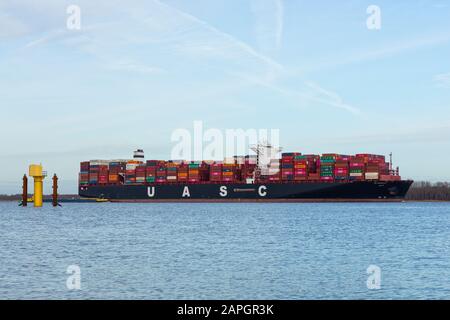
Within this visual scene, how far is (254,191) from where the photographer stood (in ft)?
452

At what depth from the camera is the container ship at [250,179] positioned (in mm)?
126688

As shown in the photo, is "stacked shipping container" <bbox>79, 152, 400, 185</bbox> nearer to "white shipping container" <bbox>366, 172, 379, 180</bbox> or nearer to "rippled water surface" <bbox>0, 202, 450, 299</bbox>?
"white shipping container" <bbox>366, 172, 379, 180</bbox>

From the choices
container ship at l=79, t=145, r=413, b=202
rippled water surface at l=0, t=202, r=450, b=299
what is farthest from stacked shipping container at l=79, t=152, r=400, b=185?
rippled water surface at l=0, t=202, r=450, b=299

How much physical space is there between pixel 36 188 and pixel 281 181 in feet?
180

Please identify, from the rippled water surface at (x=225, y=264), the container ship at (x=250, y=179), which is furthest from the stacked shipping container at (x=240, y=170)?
the rippled water surface at (x=225, y=264)

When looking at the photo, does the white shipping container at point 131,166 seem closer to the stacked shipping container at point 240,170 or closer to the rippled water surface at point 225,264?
the stacked shipping container at point 240,170

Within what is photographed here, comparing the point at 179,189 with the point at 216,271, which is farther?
the point at 179,189

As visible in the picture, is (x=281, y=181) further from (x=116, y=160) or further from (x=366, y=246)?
(x=366, y=246)

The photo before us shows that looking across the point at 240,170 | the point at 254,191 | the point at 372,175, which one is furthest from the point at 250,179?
the point at 372,175

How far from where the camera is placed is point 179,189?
145 metres

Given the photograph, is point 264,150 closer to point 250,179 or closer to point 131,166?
point 250,179
